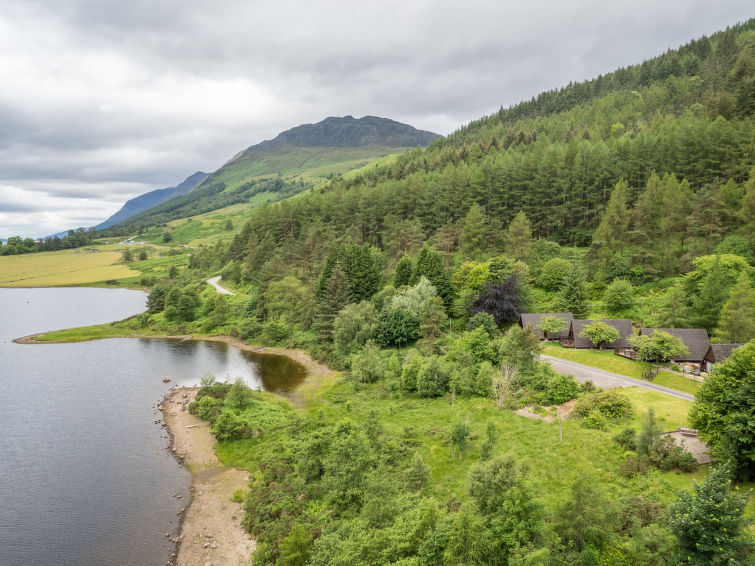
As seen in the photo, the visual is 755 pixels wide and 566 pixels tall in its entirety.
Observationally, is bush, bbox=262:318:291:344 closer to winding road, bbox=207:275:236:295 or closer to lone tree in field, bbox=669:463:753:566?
→ winding road, bbox=207:275:236:295

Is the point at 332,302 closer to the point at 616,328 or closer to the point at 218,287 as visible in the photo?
the point at 616,328

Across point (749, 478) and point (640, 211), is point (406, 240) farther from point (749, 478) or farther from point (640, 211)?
point (749, 478)

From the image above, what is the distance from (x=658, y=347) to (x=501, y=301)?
18.4 meters

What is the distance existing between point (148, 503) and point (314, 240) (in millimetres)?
64233

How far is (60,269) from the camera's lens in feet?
536

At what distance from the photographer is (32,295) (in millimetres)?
127562

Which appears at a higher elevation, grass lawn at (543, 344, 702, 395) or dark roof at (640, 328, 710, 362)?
dark roof at (640, 328, 710, 362)

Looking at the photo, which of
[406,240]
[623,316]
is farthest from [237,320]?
[623,316]

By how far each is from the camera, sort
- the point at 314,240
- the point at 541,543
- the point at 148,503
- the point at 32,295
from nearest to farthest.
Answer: the point at 541,543 < the point at 148,503 < the point at 314,240 < the point at 32,295

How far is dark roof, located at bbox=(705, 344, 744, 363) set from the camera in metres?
34.4

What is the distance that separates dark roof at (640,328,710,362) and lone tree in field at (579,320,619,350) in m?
3.92

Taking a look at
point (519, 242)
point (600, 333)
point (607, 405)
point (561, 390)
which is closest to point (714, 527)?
point (607, 405)

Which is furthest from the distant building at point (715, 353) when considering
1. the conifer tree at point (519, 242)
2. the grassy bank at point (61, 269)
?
the grassy bank at point (61, 269)

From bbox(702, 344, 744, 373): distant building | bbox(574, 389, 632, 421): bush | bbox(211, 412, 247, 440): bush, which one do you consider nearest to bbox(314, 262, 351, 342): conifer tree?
bbox(211, 412, 247, 440): bush
